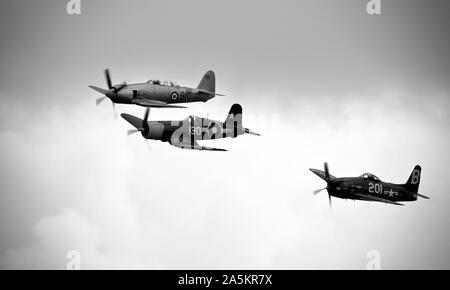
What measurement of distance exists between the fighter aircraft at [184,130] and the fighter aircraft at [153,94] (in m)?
1.20

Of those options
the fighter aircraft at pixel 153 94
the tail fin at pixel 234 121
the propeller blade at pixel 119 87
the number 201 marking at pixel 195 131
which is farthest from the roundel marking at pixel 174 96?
the tail fin at pixel 234 121

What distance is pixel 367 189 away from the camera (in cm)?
5328

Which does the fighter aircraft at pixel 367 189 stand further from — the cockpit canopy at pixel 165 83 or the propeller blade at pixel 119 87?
the propeller blade at pixel 119 87

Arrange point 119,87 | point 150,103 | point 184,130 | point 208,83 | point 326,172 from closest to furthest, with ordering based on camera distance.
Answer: point 119,87
point 150,103
point 184,130
point 326,172
point 208,83

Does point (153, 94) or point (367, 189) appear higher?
point (153, 94)

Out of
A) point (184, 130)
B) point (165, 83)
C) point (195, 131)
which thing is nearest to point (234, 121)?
point (195, 131)

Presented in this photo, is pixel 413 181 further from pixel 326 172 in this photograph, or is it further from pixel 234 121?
pixel 234 121

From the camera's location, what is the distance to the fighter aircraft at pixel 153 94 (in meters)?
51.7

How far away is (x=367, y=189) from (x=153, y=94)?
16175 mm
